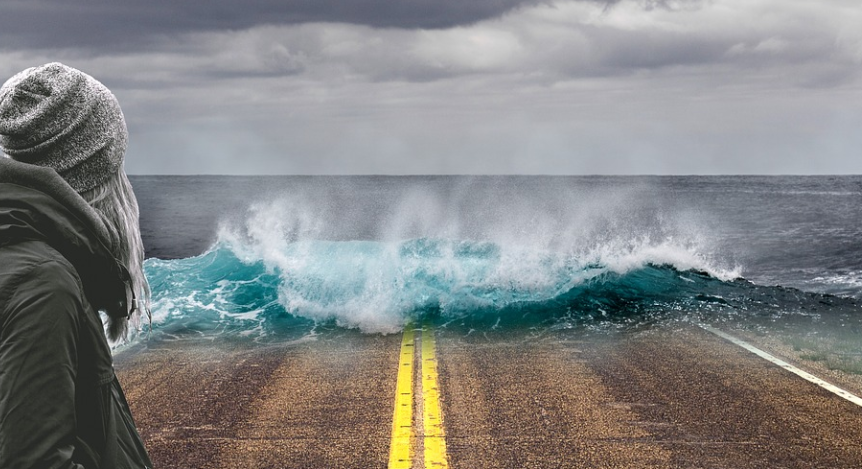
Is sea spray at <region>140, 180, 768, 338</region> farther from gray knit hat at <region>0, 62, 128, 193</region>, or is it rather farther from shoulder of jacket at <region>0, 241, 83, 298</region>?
shoulder of jacket at <region>0, 241, 83, 298</region>

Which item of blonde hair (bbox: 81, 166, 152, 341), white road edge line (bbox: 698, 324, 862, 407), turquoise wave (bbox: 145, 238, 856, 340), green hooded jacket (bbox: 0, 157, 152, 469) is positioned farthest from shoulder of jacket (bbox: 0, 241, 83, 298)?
turquoise wave (bbox: 145, 238, 856, 340)

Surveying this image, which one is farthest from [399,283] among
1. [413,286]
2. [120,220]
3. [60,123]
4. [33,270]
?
[33,270]

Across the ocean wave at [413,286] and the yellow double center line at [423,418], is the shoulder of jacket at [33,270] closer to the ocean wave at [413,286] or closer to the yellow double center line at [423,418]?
the yellow double center line at [423,418]

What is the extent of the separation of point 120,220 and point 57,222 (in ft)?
1.10

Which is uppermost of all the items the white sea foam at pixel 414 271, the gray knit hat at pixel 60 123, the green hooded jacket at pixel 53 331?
the gray knit hat at pixel 60 123

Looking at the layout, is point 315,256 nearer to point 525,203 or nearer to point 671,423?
point 671,423

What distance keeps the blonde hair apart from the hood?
14 cm

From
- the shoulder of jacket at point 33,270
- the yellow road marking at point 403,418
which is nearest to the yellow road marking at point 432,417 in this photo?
the yellow road marking at point 403,418

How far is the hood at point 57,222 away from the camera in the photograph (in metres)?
1.46

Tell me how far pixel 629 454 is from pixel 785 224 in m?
37.8

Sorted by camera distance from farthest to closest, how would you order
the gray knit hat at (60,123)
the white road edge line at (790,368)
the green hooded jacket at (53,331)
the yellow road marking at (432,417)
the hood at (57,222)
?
the white road edge line at (790,368), the yellow road marking at (432,417), the gray knit hat at (60,123), the hood at (57,222), the green hooded jacket at (53,331)

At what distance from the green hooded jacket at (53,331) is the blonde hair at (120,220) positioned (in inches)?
7.3

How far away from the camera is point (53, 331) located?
1371 mm

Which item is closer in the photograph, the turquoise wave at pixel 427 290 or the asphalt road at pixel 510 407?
the asphalt road at pixel 510 407
